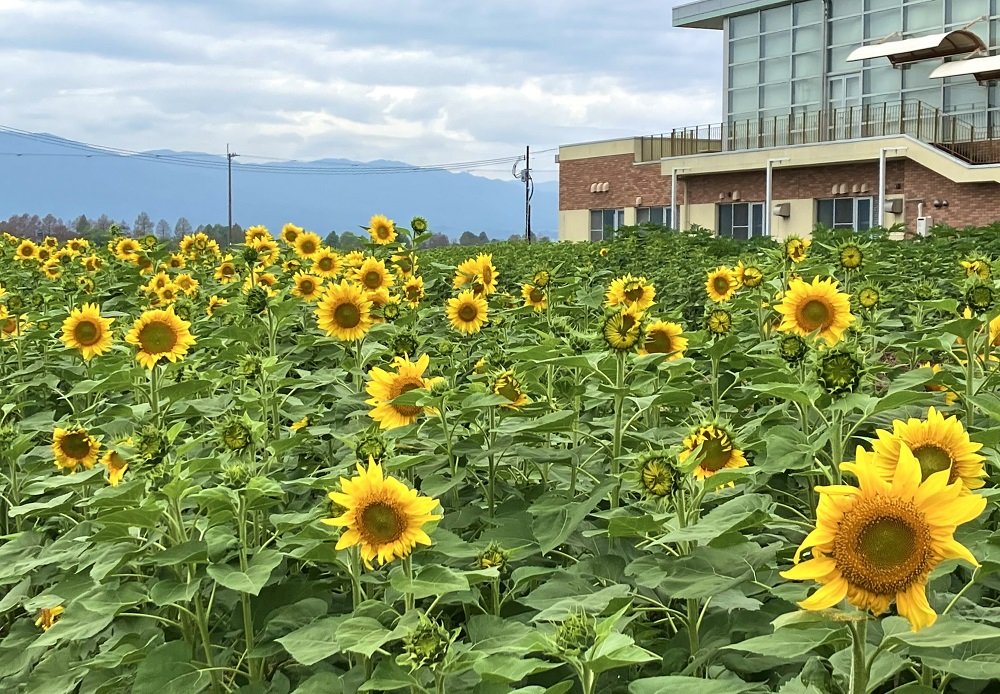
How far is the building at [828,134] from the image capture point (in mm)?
29719

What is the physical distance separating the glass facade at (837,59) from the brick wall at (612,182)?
371 cm

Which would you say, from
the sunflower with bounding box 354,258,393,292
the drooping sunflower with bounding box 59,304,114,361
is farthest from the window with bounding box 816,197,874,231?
the drooping sunflower with bounding box 59,304,114,361

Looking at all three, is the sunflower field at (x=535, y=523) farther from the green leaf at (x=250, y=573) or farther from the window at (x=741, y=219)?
the window at (x=741, y=219)

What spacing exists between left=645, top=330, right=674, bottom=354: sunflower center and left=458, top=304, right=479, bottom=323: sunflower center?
1368 millimetres

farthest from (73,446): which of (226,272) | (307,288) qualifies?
(226,272)

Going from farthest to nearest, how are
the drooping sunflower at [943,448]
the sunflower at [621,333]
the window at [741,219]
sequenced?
the window at [741,219], the sunflower at [621,333], the drooping sunflower at [943,448]

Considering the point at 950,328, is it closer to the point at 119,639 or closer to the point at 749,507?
the point at 749,507

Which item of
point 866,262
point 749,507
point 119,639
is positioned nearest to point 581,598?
point 749,507

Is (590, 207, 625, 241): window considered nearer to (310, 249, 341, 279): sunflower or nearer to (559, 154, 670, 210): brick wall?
(559, 154, 670, 210): brick wall

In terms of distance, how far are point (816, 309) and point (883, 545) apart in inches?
86.1

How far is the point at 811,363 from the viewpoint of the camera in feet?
7.63

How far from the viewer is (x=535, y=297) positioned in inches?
211

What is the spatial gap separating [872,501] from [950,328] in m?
1.84

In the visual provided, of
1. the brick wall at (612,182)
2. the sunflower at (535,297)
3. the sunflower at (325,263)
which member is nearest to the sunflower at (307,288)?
the sunflower at (325,263)
